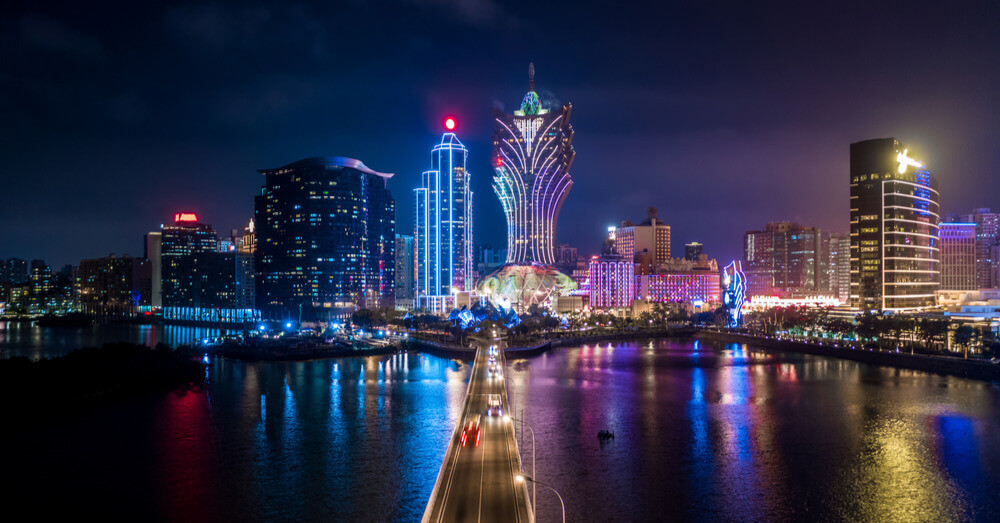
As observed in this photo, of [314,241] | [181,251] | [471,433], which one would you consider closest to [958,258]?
[314,241]

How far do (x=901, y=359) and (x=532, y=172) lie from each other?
207ft

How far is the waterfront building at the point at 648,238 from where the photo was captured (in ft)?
625

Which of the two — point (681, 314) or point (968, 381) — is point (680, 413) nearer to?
point (968, 381)

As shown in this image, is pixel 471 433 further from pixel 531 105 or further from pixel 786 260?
pixel 786 260

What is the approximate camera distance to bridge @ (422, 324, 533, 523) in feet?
65.5

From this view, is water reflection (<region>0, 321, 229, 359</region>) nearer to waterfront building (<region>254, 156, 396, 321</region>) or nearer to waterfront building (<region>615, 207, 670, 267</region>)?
waterfront building (<region>254, 156, 396, 321</region>)

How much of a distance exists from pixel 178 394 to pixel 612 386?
96.2 feet

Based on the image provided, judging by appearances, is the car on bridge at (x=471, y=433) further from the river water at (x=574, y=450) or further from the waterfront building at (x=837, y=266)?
the waterfront building at (x=837, y=266)

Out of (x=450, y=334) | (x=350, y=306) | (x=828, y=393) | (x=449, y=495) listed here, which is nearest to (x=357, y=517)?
(x=449, y=495)

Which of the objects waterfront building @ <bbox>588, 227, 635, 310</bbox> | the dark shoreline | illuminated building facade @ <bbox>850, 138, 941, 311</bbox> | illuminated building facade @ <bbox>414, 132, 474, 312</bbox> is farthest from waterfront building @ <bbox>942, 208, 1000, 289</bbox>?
illuminated building facade @ <bbox>414, 132, 474, 312</bbox>

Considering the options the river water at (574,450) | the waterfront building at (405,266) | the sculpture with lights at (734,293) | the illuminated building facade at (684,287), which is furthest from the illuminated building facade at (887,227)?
the waterfront building at (405,266)

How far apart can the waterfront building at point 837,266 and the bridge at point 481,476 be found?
14863cm

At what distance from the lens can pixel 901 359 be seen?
60438 millimetres

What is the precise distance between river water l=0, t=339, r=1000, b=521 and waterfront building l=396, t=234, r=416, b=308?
12791 centimetres
